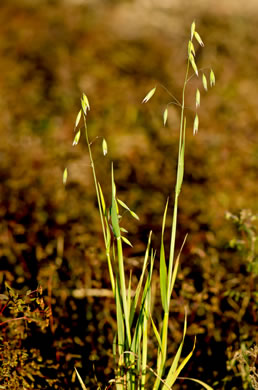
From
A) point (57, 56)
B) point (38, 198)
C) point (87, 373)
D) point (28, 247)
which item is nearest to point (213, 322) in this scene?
point (87, 373)

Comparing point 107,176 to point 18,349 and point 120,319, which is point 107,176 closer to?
point 18,349

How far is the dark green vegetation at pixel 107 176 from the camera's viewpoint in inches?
63.6

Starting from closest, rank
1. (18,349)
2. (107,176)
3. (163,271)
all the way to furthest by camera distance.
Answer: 1. (163,271)
2. (18,349)
3. (107,176)

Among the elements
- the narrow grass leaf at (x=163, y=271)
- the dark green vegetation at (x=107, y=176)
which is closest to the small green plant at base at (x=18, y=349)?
the dark green vegetation at (x=107, y=176)

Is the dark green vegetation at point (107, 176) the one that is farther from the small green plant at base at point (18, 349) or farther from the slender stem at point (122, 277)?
the slender stem at point (122, 277)

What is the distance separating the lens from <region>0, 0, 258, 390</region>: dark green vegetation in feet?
5.30

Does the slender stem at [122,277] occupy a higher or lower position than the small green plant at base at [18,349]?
higher

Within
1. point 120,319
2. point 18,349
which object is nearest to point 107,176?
point 18,349

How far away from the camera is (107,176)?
290cm

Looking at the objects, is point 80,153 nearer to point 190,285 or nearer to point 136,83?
point 136,83

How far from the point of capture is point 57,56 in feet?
13.1

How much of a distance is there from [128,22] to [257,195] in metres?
2.75

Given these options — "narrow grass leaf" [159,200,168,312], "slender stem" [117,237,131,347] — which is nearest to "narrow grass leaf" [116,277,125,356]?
"slender stem" [117,237,131,347]

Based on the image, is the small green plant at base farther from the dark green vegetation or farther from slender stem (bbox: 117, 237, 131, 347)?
slender stem (bbox: 117, 237, 131, 347)
